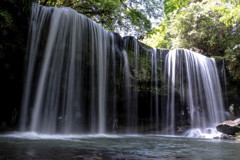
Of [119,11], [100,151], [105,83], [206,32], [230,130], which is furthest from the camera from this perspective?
[206,32]

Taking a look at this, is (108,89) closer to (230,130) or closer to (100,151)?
(230,130)

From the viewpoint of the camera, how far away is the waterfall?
6944 millimetres

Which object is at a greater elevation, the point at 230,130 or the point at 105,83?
the point at 105,83

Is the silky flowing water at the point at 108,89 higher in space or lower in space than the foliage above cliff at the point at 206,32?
lower

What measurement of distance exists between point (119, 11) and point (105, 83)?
5609mm

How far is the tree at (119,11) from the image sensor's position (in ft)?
35.0

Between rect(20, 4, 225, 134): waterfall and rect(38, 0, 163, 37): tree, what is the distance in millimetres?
2013

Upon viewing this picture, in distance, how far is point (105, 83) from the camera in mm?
8586

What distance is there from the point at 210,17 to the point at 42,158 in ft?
53.0

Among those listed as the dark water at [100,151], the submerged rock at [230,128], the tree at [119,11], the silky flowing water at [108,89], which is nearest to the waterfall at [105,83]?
the silky flowing water at [108,89]

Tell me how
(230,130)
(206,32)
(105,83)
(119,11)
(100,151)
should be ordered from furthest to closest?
(206,32), (119,11), (105,83), (230,130), (100,151)

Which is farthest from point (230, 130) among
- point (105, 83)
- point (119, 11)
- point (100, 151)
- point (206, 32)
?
point (206, 32)

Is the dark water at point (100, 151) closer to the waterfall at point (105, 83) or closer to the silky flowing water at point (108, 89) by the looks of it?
the silky flowing water at point (108, 89)

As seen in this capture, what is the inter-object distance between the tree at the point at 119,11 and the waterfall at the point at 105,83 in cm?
201
